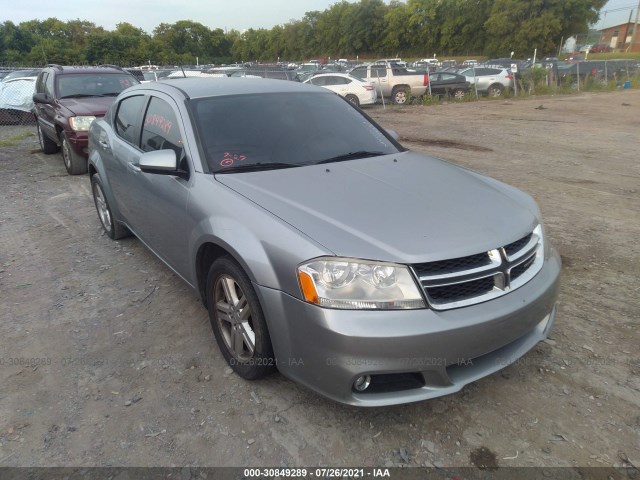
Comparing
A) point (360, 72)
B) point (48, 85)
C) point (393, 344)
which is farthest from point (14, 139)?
point (360, 72)

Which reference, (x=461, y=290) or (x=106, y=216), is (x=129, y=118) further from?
(x=461, y=290)

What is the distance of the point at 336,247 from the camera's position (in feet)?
6.88

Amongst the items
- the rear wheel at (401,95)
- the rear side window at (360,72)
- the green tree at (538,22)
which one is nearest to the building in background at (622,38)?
the green tree at (538,22)

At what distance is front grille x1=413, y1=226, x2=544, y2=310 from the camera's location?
82.2 inches

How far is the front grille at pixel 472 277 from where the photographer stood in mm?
2088

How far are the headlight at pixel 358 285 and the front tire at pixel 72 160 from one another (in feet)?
23.0

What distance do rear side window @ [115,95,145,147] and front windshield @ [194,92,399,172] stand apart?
36.6 inches

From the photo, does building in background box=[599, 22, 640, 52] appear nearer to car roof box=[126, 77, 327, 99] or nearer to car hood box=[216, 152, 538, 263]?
car roof box=[126, 77, 327, 99]

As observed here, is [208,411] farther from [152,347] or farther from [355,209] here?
[355,209]

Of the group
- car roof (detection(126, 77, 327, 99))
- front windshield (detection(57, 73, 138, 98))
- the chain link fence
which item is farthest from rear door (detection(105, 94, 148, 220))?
the chain link fence

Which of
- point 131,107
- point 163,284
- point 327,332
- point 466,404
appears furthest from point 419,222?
point 131,107

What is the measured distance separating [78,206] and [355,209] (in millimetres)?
5165

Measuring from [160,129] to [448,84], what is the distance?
1937 centimetres

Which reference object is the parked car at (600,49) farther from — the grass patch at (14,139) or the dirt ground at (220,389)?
the dirt ground at (220,389)
